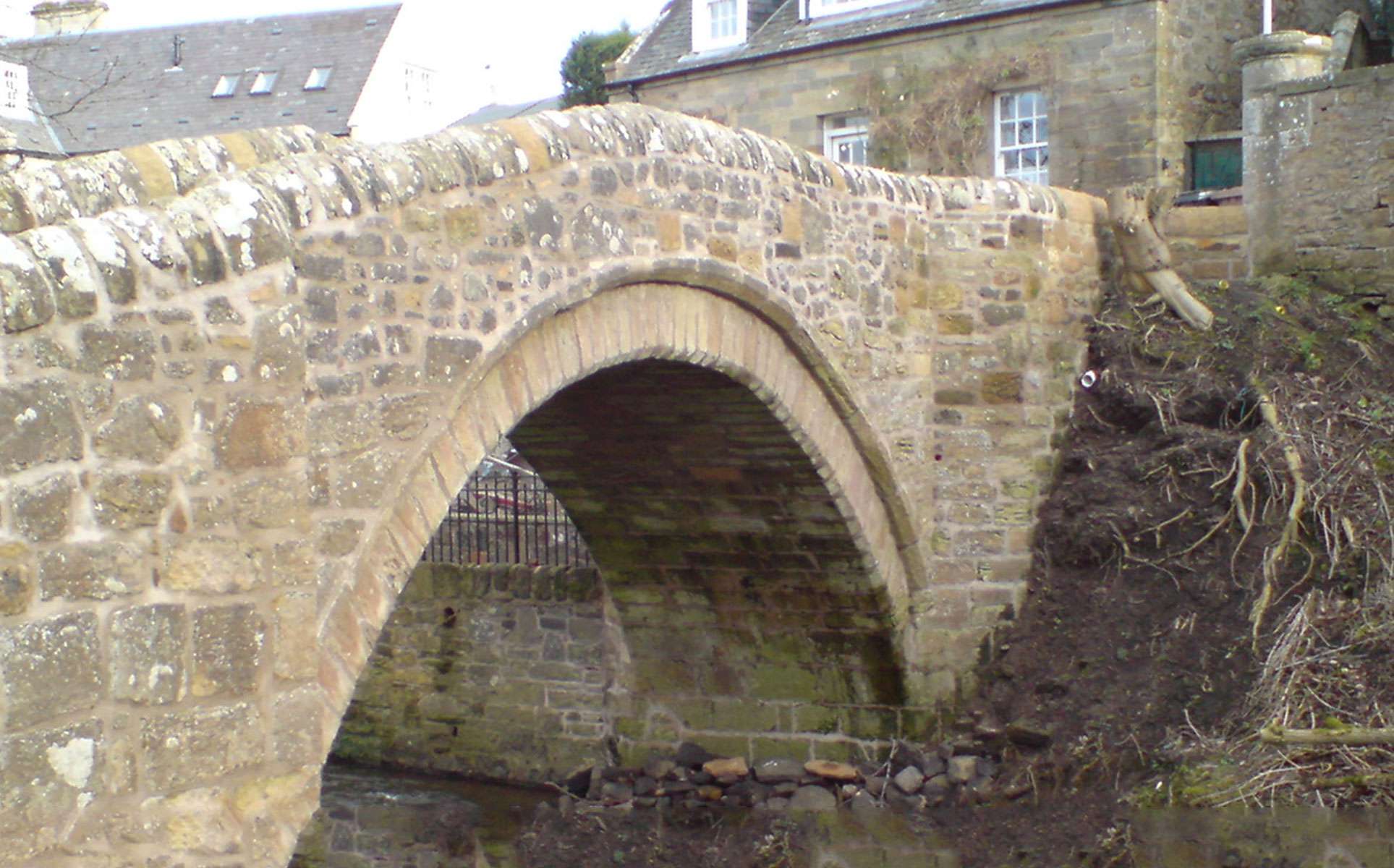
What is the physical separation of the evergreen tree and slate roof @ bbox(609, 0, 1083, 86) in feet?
16.7

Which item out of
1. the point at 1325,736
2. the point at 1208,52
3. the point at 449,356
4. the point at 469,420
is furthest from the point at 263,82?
the point at 1325,736

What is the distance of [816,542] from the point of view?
871cm

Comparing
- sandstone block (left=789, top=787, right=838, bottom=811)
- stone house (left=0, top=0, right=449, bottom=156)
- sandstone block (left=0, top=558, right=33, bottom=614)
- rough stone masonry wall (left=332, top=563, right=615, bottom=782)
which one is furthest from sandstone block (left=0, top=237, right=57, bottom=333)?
stone house (left=0, top=0, right=449, bottom=156)

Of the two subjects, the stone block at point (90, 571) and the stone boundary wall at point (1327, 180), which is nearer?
the stone block at point (90, 571)

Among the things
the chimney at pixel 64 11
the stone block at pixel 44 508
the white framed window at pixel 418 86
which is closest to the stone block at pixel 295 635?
the stone block at pixel 44 508

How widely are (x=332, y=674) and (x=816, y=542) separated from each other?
4.09m

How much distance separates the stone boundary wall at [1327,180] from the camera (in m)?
9.92

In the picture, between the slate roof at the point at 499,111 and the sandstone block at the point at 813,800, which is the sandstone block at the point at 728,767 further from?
the slate roof at the point at 499,111

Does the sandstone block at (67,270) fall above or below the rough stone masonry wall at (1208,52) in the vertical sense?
below

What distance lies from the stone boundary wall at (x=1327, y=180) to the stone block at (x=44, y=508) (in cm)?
823

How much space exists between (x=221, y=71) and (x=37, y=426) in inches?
818

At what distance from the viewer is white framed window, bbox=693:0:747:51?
15781 millimetres

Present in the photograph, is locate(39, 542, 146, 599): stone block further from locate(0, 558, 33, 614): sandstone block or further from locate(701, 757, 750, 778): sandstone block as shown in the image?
locate(701, 757, 750, 778): sandstone block

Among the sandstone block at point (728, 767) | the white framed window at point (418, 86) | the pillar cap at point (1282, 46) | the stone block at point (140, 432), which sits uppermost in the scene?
the white framed window at point (418, 86)
